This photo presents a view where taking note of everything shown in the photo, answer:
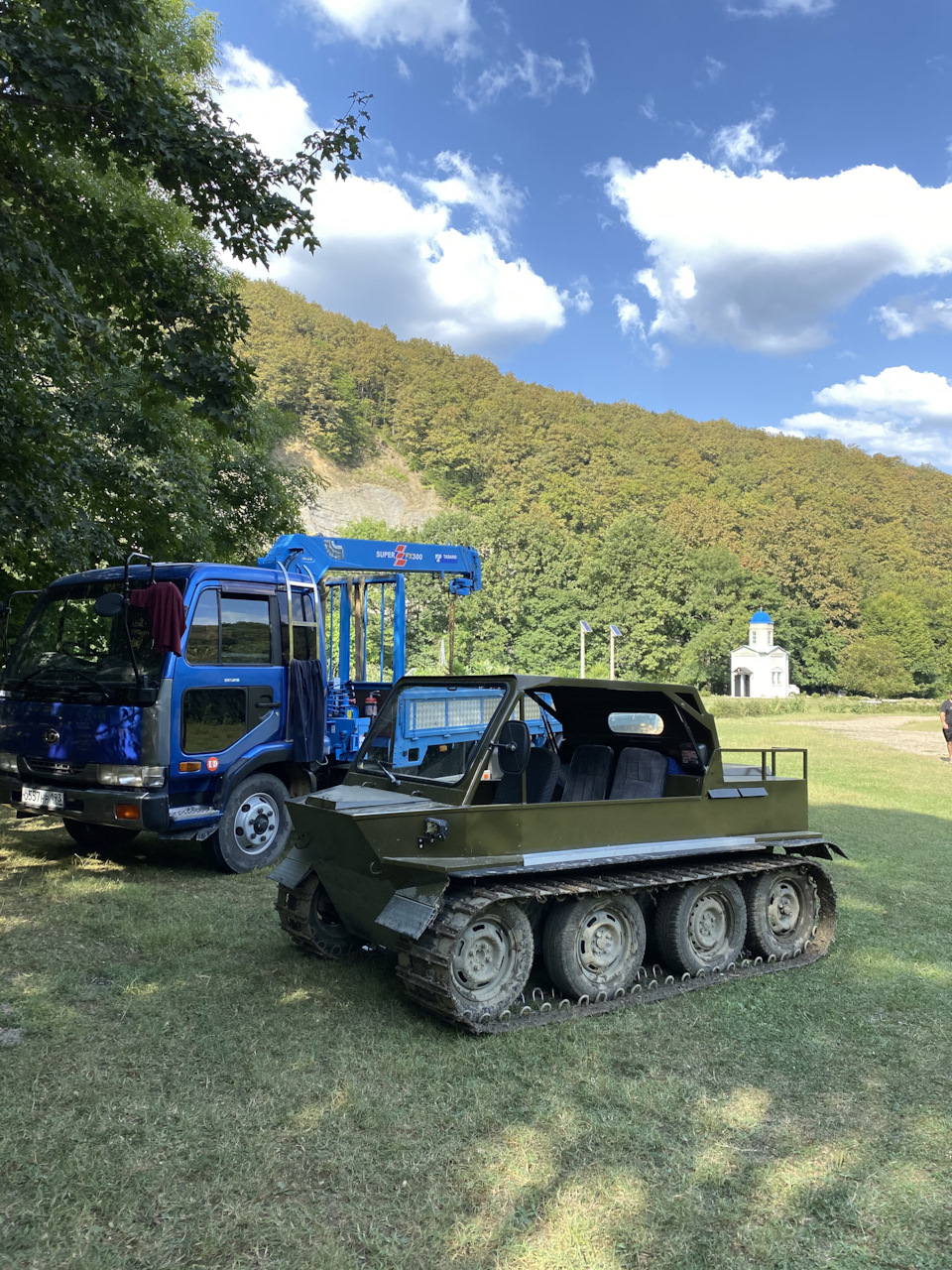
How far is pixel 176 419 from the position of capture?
1301cm

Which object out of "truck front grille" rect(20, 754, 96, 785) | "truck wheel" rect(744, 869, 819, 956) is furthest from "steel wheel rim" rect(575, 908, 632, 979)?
"truck front grille" rect(20, 754, 96, 785)

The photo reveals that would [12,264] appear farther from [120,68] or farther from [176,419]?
[176,419]

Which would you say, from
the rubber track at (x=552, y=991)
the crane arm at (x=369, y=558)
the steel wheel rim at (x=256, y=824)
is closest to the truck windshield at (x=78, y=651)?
the steel wheel rim at (x=256, y=824)

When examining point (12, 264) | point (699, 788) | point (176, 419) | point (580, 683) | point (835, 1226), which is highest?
point (176, 419)

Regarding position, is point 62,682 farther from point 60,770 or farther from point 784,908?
point 784,908

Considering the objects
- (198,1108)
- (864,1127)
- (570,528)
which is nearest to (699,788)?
(864,1127)

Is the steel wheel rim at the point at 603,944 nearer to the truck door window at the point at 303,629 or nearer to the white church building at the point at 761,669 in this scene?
the truck door window at the point at 303,629

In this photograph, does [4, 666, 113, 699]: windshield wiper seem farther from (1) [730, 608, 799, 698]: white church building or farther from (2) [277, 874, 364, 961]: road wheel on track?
(1) [730, 608, 799, 698]: white church building

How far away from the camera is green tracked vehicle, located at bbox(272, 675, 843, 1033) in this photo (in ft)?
15.9

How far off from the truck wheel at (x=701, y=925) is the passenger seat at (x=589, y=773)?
2.79 feet

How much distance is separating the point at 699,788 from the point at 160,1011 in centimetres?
357

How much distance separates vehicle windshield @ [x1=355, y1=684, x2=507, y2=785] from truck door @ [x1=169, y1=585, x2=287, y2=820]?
1886mm

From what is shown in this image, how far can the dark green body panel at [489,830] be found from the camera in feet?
15.9

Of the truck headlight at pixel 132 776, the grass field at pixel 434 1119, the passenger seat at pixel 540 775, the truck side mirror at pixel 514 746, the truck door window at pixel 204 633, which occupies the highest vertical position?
the truck door window at pixel 204 633
